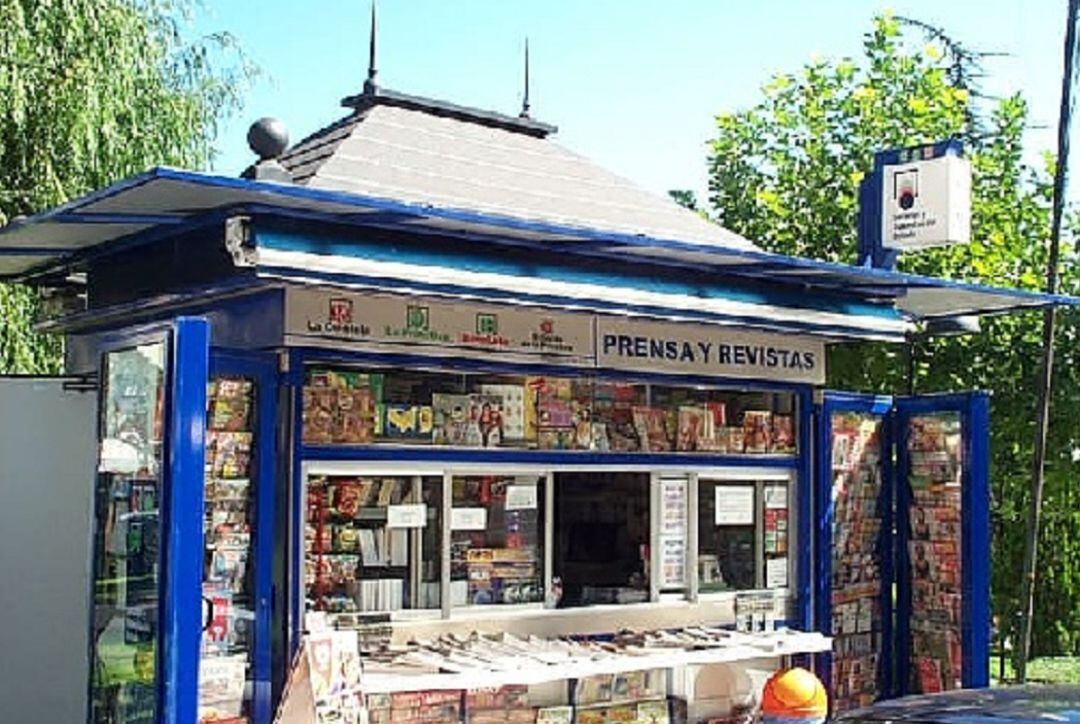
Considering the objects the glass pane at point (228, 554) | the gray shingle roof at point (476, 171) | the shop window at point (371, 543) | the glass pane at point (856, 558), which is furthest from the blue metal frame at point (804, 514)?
the glass pane at point (228, 554)

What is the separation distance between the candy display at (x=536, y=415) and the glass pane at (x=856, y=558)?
2.25 ft

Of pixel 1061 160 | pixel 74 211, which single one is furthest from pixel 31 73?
pixel 1061 160

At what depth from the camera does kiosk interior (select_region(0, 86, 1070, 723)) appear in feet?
23.0

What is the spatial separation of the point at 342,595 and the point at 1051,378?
7556 millimetres

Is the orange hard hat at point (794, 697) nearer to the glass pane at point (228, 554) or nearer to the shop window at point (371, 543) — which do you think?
the shop window at point (371, 543)

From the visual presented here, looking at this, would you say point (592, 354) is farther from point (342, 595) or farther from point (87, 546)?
point (87, 546)

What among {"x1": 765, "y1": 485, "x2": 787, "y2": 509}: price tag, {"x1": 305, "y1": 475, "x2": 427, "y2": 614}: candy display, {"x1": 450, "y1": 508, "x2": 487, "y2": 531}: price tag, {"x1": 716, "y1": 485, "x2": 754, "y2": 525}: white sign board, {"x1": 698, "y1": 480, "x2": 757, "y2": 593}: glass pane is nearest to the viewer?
{"x1": 305, "y1": 475, "x2": 427, "y2": 614}: candy display

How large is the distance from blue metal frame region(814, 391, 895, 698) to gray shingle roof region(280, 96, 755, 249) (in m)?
1.43

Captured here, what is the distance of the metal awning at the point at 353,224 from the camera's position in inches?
263

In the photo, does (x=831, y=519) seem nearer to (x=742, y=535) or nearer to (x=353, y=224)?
(x=742, y=535)

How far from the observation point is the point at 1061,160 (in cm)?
1241

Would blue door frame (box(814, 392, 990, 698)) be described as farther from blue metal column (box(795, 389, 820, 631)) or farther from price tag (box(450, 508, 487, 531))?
price tag (box(450, 508, 487, 531))

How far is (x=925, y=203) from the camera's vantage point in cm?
1030

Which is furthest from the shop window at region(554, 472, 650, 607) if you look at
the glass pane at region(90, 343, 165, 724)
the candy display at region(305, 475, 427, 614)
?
the glass pane at region(90, 343, 165, 724)
